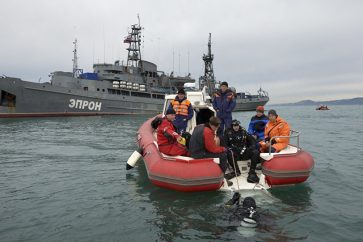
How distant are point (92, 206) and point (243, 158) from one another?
3695 mm

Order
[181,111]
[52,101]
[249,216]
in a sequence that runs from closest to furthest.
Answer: [249,216]
[181,111]
[52,101]

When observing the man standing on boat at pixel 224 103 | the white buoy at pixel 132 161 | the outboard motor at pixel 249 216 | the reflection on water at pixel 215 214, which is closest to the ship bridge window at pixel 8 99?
the white buoy at pixel 132 161

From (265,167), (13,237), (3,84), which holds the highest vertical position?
(3,84)

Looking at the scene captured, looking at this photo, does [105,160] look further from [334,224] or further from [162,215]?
[334,224]

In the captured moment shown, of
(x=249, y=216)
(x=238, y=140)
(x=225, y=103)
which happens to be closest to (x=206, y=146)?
(x=238, y=140)

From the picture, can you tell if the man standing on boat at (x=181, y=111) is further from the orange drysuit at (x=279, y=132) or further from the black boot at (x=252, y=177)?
the black boot at (x=252, y=177)

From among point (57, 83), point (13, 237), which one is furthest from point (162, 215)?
point (57, 83)

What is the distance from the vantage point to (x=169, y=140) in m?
7.52

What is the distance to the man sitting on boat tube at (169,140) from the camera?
7418mm

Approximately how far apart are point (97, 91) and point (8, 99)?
9.01 metres

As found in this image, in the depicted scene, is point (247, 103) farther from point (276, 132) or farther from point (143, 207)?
point (143, 207)

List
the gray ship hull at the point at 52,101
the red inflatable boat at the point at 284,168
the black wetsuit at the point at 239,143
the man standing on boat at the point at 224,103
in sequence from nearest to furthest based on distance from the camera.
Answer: the red inflatable boat at the point at 284,168
the black wetsuit at the point at 239,143
the man standing on boat at the point at 224,103
the gray ship hull at the point at 52,101

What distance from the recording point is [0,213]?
629cm

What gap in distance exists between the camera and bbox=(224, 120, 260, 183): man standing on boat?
751cm
